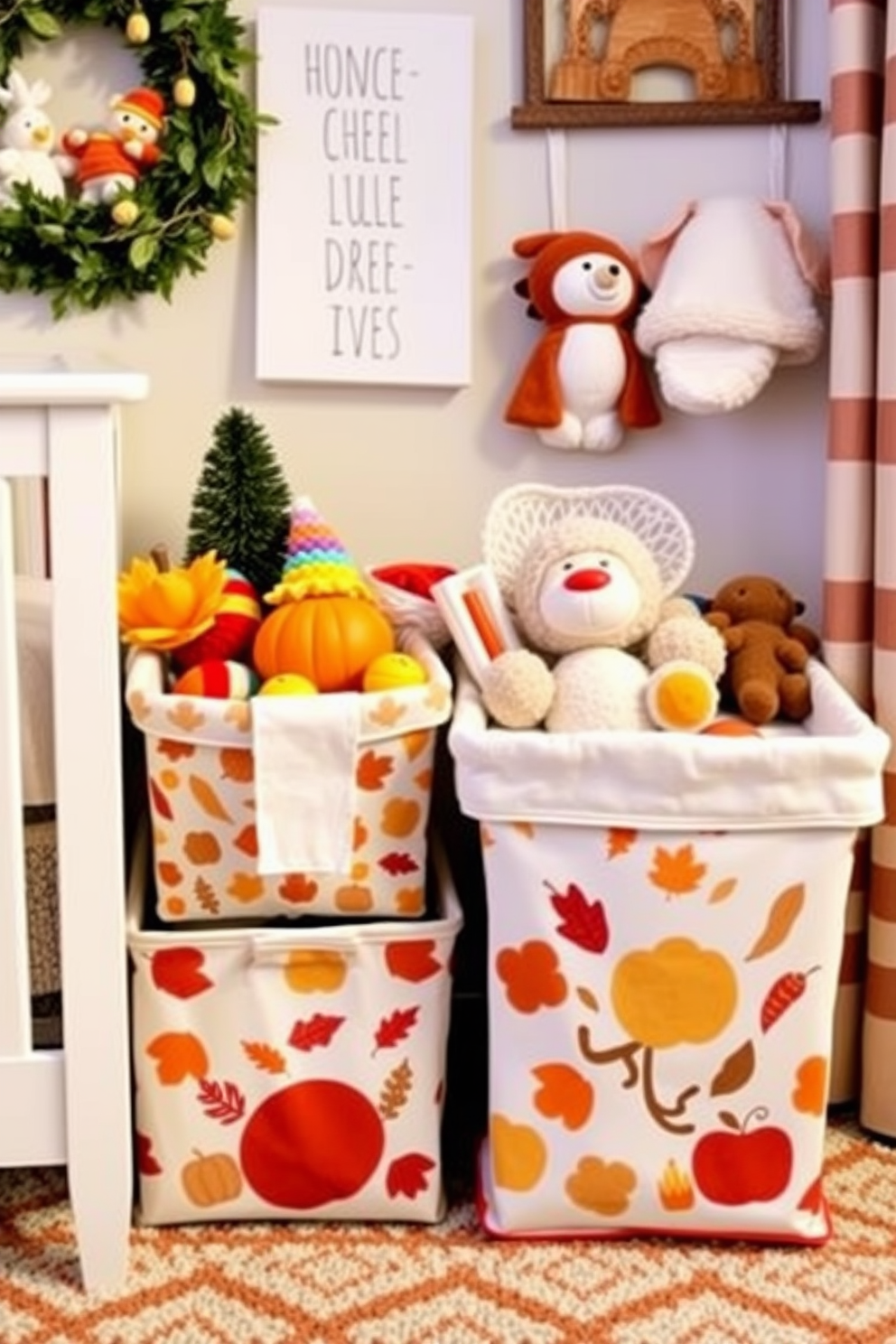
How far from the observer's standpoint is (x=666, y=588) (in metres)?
1.68

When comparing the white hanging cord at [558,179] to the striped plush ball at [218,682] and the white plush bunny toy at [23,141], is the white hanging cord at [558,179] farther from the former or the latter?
the striped plush ball at [218,682]

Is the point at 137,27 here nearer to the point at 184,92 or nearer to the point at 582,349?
the point at 184,92

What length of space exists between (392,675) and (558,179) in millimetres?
632

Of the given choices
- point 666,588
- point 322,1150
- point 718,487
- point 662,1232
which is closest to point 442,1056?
point 322,1150

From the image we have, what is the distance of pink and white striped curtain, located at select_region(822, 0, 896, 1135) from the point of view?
5.22 feet

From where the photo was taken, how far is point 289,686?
Result: 4.90 feet

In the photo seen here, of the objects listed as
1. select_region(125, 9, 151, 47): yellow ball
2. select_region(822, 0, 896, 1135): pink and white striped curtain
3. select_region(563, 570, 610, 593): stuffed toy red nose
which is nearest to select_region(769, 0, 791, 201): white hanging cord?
select_region(822, 0, 896, 1135): pink and white striped curtain

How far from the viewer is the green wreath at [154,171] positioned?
67.0 inches

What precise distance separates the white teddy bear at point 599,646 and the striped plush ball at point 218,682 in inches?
8.4

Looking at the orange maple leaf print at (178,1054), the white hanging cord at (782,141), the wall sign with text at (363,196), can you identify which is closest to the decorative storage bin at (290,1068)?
the orange maple leaf print at (178,1054)

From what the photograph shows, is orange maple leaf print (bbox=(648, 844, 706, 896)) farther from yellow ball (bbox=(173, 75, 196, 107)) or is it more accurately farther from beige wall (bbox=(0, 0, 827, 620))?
yellow ball (bbox=(173, 75, 196, 107))

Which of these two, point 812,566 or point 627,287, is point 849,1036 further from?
point 627,287

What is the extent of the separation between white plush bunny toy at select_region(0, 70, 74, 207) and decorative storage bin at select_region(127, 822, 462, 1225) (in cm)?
74

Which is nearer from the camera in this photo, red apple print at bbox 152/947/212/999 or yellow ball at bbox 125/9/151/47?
red apple print at bbox 152/947/212/999
